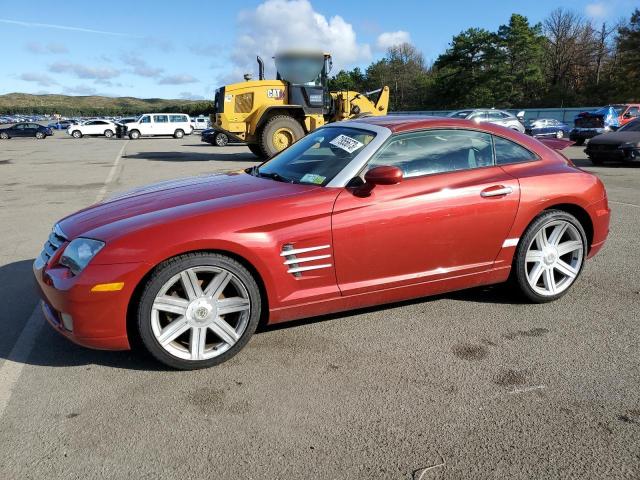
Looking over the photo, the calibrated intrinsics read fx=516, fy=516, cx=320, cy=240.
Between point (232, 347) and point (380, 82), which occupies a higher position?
point (380, 82)

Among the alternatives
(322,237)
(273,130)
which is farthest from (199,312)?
(273,130)

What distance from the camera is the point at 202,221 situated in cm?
299

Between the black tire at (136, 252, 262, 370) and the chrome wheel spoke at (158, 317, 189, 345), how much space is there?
0.04 meters

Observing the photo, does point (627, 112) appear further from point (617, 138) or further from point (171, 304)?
point (171, 304)

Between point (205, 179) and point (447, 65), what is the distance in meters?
69.6

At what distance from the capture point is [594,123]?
23.2 meters

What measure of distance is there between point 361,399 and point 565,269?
2.27m

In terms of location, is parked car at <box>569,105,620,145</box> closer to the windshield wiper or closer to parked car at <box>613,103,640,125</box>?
parked car at <box>613,103,640,125</box>

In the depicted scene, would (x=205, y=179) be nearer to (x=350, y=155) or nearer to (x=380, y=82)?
(x=350, y=155)

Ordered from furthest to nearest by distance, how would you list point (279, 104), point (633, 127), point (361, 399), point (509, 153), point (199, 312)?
point (279, 104)
point (633, 127)
point (509, 153)
point (199, 312)
point (361, 399)

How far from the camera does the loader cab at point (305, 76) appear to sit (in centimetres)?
1562

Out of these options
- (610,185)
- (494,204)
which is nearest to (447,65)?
(610,185)

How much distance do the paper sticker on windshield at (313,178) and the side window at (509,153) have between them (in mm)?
1417

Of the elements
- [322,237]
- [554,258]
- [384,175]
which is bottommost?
[554,258]
